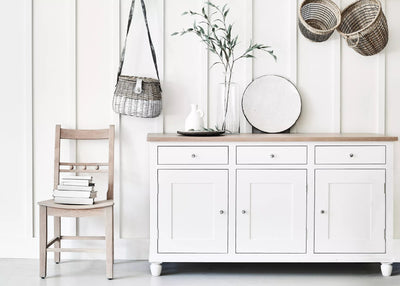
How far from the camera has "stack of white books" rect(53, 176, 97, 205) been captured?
343cm

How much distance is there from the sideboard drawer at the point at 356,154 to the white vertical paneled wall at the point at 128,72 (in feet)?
1.60

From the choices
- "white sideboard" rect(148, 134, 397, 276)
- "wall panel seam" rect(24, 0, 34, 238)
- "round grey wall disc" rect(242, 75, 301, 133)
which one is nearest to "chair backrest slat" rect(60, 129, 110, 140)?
"wall panel seam" rect(24, 0, 34, 238)

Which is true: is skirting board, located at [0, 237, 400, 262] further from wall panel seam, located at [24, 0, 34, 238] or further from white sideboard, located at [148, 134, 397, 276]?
white sideboard, located at [148, 134, 397, 276]

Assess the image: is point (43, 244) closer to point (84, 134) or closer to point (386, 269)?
point (84, 134)

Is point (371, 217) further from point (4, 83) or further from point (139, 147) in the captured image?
point (4, 83)

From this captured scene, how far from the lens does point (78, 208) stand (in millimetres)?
3346

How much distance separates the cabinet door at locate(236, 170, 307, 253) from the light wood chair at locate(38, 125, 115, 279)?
856 millimetres

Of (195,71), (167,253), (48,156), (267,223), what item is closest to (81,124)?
(48,156)

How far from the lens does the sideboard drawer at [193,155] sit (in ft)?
11.1

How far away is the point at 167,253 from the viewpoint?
3396 mm

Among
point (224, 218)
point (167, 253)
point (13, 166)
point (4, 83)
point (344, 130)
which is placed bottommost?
point (167, 253)

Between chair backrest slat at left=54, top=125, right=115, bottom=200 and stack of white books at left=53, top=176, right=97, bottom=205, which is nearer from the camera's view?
stack of white books at left=53, top=176, right=97, bottom=205

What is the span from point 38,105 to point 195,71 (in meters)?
1.20

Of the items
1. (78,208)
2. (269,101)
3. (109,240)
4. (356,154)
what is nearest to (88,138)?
(78,208)
